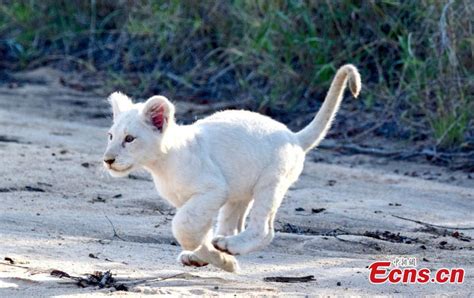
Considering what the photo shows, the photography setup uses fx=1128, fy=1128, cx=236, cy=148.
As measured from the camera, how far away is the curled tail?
19.7 feet

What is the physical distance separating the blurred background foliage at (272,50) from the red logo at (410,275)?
3.64 meters

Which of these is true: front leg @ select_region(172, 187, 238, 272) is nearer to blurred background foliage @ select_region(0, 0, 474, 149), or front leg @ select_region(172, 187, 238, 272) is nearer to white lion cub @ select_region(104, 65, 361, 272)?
white lion cub @ select_region(104, 65, 361, 272)

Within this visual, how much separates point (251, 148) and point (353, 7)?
5.27 meters

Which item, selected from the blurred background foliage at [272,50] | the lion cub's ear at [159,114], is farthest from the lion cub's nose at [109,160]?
the blurred background foliage at [272,50]

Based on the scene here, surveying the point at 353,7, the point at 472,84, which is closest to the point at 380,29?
the point at 353,7

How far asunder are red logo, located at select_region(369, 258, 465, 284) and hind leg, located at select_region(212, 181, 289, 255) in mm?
562

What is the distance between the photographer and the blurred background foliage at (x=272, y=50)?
9.46m

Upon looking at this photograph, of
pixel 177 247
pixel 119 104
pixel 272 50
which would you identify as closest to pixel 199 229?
pixel 119 104

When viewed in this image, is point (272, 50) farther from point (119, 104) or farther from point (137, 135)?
point (137, 135)

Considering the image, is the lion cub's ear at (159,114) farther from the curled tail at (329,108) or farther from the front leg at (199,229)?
the curled tail at (329,108)

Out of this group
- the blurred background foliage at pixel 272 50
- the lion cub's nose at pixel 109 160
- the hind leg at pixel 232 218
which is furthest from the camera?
the blurred background foliage at pixel 272 50

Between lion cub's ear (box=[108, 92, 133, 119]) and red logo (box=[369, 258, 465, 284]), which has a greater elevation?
lion cub's ear (box=[108, 92, 133, 119])

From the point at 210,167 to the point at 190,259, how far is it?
0.46 m

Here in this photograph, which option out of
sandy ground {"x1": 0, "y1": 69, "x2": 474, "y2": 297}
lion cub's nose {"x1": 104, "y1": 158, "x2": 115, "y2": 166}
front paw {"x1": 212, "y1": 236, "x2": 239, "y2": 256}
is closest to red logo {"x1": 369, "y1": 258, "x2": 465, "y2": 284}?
sandy ground {"x1": 0, "y1": 69, "x2": 474, "y2": 297}
